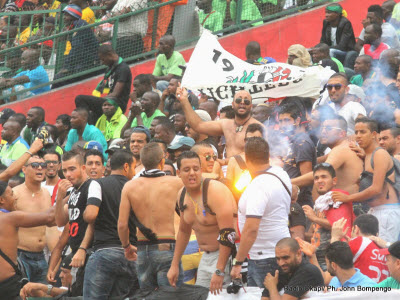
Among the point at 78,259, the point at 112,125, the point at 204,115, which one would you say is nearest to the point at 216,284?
the point at 78,259

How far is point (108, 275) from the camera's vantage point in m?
9.18

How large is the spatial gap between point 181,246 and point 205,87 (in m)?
3.77

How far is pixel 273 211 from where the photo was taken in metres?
8.08

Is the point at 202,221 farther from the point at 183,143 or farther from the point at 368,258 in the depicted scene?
the point at 183,143

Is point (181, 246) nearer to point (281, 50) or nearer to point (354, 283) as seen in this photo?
point (354, 283)

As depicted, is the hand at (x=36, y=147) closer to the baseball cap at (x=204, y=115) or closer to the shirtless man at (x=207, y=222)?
the baseball cap at (x=204, y=115)

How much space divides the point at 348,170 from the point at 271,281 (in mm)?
2583

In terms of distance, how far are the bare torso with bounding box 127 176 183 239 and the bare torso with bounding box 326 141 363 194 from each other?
1.98 meters

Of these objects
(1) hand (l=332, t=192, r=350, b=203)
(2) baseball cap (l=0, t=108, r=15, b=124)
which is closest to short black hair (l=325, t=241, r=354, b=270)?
(1) hand (l=332, t=192, r=350, b=203)

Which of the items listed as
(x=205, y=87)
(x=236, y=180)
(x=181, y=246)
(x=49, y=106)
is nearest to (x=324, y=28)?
(x=205, y=87)

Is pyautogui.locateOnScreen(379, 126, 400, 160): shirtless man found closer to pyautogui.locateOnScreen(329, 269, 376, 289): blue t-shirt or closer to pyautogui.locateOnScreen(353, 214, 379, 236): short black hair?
pyautogui.locateOnScreen(353, 214, 379, 236): short black hair

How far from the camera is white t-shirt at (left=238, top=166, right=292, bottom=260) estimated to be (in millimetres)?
7973

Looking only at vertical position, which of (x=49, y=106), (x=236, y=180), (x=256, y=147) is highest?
(x=256, y=147)

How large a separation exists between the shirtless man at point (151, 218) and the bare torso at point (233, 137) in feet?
4.51
